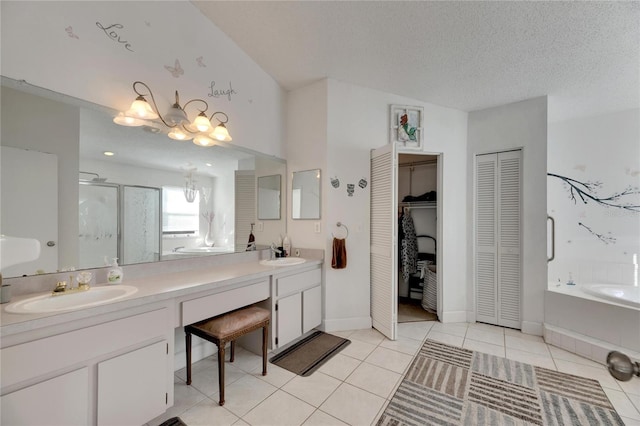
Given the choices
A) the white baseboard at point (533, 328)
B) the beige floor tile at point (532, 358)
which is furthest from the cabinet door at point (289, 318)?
the white baseboard at point (533, 328)

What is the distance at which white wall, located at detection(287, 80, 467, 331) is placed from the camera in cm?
286

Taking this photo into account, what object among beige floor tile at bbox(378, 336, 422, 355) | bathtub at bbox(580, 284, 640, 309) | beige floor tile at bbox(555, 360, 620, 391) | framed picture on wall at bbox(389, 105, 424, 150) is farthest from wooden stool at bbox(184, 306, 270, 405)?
bathtub at bbox(580, 284, 640, 309)

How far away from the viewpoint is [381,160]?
9.30 feet

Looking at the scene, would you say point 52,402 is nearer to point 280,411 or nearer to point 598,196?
point 280,411

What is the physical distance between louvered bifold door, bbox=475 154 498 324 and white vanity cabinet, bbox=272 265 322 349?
82.4 inches

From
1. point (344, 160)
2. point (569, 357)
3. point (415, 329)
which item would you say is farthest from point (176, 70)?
point (569, 357)

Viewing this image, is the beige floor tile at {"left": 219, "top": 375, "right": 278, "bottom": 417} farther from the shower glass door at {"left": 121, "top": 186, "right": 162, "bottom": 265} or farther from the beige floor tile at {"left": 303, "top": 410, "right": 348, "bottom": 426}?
the shower glass door at {"left": 121, "top": 186, "right": 162, "bottom": 265}

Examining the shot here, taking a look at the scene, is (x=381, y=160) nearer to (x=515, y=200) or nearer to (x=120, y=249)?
(x=515, y=200)

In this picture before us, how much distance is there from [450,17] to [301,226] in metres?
2.29

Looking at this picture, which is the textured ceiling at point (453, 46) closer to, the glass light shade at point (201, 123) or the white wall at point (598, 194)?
the white wall at point (598, 194)

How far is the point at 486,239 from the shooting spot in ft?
10.6

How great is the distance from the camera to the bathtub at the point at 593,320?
2227 millimetres

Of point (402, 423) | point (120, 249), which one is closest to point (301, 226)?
point (120, 249)

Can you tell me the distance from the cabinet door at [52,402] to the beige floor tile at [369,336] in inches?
84.3
